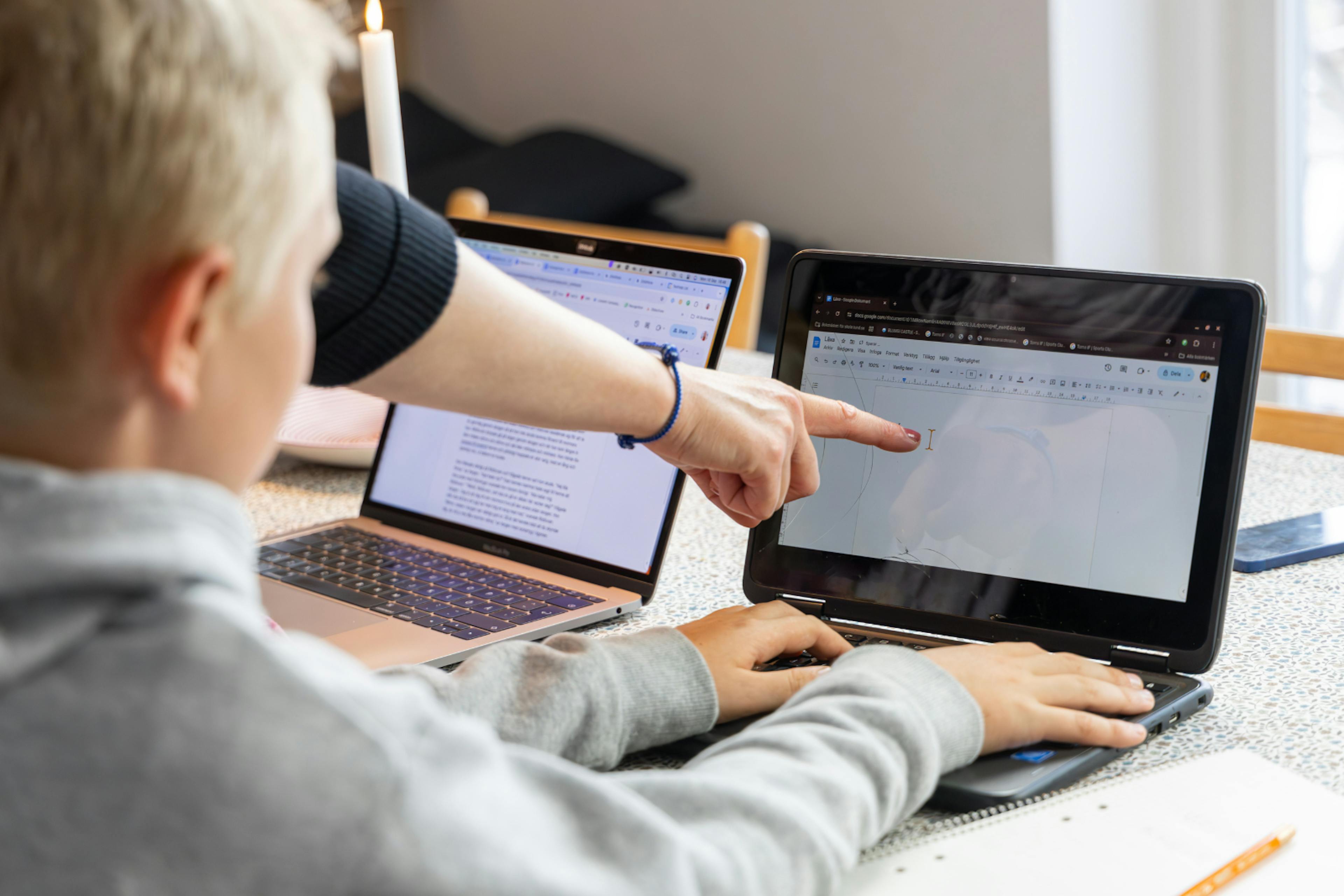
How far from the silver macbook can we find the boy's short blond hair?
1.39 ft

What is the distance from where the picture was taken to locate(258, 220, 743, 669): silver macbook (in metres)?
0.79

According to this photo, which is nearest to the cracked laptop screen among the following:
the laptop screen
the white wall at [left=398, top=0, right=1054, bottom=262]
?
the laptop screen

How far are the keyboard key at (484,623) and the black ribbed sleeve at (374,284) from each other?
21 cm

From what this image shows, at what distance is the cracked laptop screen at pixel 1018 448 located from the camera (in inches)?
26.2

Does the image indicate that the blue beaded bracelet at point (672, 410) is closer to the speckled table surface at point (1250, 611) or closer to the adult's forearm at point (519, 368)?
the adult's forearm at point (519, 368)

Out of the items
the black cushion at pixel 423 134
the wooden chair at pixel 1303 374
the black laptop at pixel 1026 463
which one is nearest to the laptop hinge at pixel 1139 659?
the black laptop at pixel 1026 463

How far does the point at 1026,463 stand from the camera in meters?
0.71

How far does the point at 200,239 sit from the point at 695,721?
0.36m

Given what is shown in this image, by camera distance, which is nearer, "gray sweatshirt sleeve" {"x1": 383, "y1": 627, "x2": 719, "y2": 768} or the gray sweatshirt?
the gray sweatshirt

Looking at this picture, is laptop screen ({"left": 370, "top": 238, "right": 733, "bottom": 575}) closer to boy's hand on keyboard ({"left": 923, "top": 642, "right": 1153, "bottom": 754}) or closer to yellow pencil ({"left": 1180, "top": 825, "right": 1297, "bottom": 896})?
boy's hand on keyboard ({"left": 923, "top": 642, "right": 1153, "bottom": 754})

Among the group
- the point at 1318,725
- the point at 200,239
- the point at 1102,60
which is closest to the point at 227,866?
the point at 200,239

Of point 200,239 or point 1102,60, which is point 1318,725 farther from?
point 1102,60

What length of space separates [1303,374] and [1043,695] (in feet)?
3.14

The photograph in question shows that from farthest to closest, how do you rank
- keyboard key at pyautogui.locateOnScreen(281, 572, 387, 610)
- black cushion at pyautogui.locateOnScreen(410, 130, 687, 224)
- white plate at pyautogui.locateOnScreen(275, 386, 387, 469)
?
black cushion at pyautogui.locateOnScreen(410, 130, 687, 224)
white plate at pyautogui.locateOnScreen(275, 386, 387, 469)
keyboard key at pyautogui.locateOnScreen(281, 572, 387, 610)
